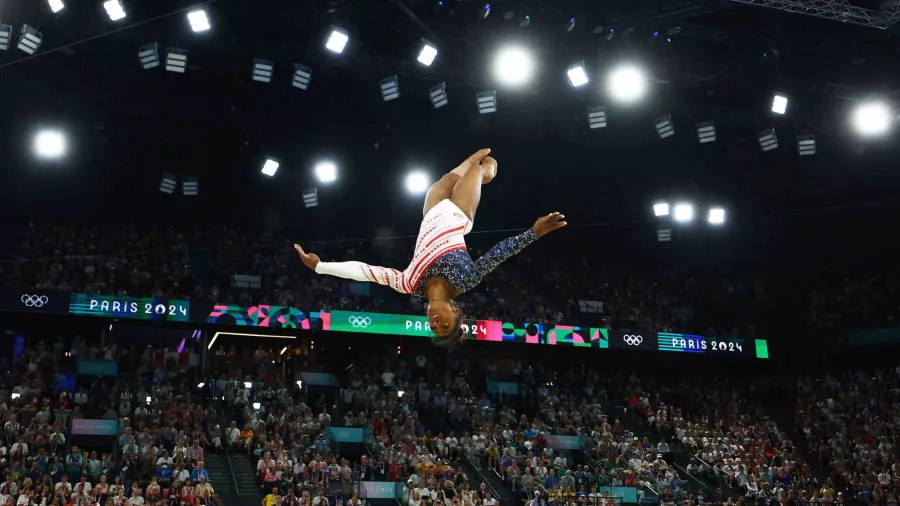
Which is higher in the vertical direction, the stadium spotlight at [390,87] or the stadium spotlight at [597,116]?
the stadium spotlight at [390,87]

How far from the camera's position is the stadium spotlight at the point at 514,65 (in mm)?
17281

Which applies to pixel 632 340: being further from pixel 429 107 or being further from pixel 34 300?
pixel 34 300

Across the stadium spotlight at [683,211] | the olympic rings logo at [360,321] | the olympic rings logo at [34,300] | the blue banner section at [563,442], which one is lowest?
the blue banner section at [563,442]

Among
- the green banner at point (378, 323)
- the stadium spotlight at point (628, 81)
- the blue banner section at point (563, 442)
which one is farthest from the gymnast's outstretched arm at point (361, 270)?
the green banner at point (378, 323)

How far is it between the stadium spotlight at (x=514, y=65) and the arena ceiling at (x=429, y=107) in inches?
10.5

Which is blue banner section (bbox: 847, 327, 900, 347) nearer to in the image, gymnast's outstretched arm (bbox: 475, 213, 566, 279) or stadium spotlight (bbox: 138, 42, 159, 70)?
stadium spotlight (bbox: 138, 42, 159, 70)

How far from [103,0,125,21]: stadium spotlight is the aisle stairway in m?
9.33

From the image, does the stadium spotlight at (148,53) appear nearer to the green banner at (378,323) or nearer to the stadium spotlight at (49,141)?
the stadium spotlight at (49,141)

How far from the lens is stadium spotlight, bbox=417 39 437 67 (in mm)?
17078

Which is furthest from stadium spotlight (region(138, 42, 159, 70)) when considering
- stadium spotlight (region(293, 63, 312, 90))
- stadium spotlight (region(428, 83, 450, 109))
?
stadium spotlight (region(428, 83, 450, 109))

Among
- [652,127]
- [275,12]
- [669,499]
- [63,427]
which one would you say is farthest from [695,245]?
[63,427]

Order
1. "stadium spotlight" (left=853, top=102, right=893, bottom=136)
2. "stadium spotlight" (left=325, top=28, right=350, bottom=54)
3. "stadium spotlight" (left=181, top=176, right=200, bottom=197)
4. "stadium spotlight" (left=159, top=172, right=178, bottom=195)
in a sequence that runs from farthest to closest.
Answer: "stadium spotlight" (left=181, top=176, right=200, bottom=197) < "stadium spotlight" (left=159, top=172, right=178, bottom=195) < "stadium spotlight" (left=853, top=102, right=893, bottom=136) < "stadium spotlight" (left=325, top=28, right=350, bottom=54)

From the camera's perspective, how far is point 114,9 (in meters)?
15.0

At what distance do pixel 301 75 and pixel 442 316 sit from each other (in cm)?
1240
